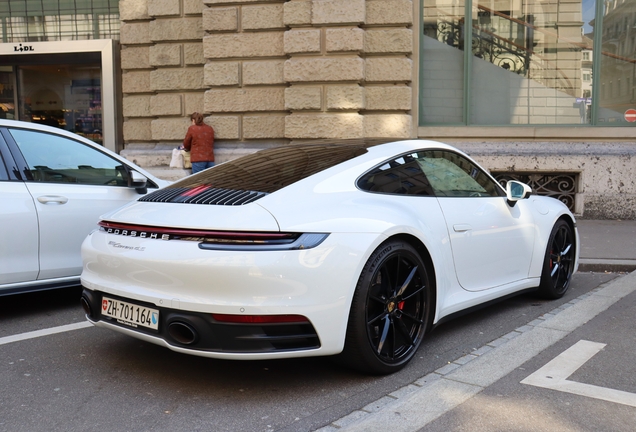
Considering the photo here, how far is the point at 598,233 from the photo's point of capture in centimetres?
952

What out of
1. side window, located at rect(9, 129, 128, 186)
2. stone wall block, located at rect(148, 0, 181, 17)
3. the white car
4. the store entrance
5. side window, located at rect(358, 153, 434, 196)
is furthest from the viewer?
the store entrance

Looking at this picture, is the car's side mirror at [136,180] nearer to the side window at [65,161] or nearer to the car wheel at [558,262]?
the side window at [65,161]

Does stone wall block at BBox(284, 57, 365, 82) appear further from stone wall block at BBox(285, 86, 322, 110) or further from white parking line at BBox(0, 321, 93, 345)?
white parking line at BBox(0, 321, 93, 345)

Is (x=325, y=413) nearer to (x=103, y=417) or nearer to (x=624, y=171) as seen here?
(x=103, y=417)

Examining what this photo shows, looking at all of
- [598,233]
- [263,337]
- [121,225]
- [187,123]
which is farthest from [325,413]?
[187,123]

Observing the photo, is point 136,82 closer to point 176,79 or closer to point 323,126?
point 176,79

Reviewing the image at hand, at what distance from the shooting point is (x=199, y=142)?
11.3 m

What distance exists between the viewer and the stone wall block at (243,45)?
11.2m

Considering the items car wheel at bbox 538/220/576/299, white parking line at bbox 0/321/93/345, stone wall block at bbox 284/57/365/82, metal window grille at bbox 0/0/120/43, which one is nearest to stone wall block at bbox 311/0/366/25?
stone wall block at bbox 284/57/365/82

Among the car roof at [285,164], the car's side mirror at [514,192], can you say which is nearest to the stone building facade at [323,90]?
the car's side mirror at [514,192]

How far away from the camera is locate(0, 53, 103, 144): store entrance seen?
546 inches

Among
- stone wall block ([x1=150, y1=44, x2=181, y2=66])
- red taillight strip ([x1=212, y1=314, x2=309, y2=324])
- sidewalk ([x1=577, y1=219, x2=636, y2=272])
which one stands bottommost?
sidewalk ([x1=577, y1=219, x2=636, y2=272])

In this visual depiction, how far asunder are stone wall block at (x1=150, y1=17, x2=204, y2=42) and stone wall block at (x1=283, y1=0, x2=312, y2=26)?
1.86 metres

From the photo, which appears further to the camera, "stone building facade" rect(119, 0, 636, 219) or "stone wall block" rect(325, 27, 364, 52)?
"stone building facade" rect(119, 0, 636, 219)
